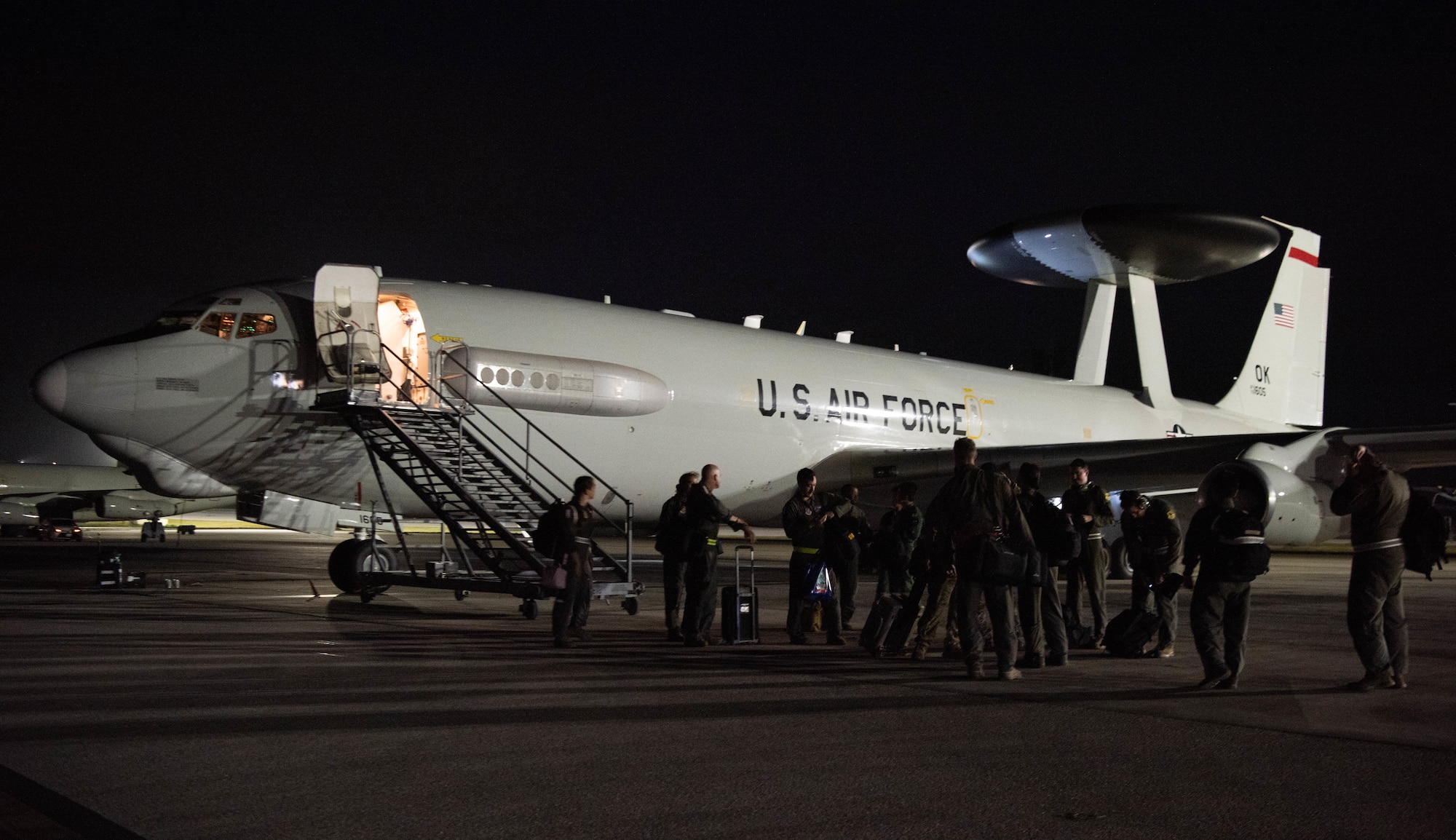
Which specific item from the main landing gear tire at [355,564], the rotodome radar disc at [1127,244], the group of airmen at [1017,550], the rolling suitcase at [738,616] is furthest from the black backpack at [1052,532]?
the rotodome radar disc at [1127,244]

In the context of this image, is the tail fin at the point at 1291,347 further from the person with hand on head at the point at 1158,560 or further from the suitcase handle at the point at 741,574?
the person with hand on head at the point at 1158,560

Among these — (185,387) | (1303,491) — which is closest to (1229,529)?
(1303,491)

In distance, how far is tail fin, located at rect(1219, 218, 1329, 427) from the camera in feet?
107

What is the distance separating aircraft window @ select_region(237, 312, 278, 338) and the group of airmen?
5.86 metres

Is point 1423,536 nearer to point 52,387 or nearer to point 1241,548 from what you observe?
point 1241,548

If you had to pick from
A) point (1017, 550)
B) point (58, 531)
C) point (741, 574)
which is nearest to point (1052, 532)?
A: point (1017, 550)

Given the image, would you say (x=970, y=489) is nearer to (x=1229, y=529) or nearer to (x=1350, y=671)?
(x=1229, y=529)

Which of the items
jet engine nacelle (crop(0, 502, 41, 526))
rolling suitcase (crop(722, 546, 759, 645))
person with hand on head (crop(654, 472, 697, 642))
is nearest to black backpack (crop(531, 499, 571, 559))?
person with hand on head (crop(654, 472, 697, 642))

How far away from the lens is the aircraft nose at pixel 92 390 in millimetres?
13820

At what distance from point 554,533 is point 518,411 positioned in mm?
5288

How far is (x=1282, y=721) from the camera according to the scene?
687cm

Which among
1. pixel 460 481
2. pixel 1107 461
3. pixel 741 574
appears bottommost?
pixel 741 574

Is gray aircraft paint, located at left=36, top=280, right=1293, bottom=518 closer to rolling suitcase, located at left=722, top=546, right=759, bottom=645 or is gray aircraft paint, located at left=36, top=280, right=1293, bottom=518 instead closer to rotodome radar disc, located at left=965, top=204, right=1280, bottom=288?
rolling suitcase, located at left=722, top=546, right=759, bottom=645

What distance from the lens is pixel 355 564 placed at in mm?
15945
